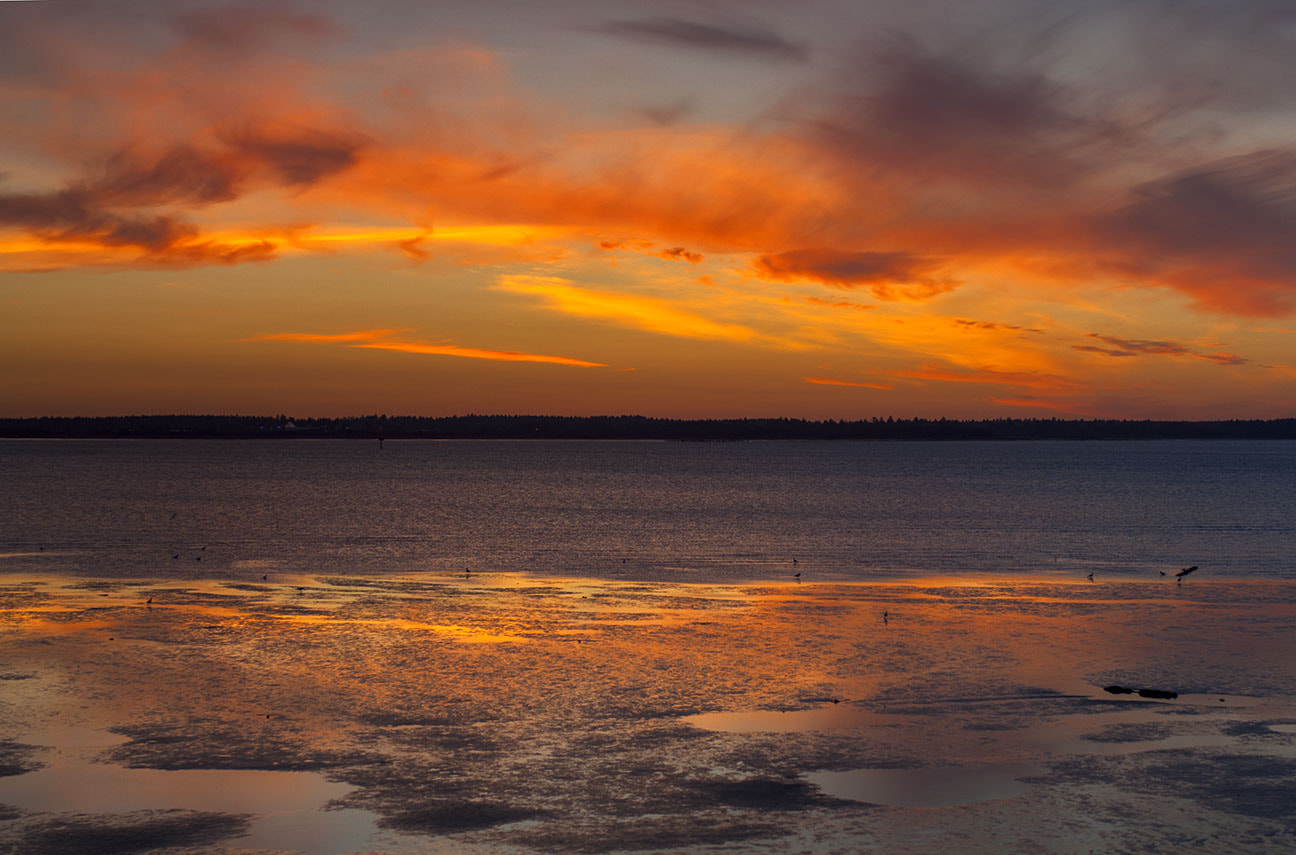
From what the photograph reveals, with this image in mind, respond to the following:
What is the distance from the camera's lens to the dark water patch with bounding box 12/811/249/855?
11.2 metres

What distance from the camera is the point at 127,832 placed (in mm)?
11625

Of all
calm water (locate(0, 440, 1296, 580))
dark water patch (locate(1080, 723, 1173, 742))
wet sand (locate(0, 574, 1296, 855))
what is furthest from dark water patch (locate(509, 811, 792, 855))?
calm water (locate(0, 440, 1296, 580))

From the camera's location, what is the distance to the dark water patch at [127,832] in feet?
36.7

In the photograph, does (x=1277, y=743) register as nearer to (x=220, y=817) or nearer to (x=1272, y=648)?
(x=1272, y=648)

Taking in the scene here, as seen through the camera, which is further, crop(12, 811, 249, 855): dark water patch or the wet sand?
the wet sand

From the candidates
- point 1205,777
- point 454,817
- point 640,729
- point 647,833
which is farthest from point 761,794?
point 1205,777

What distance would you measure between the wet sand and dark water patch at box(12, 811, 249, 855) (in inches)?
1.6

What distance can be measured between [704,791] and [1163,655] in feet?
41.9

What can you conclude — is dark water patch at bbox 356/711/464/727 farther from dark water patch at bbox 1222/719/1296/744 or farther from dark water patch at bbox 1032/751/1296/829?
dark water patch at bbox 1222/719/1296/744

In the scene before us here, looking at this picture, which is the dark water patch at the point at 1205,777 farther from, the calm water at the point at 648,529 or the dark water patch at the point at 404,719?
the calm water at the point at 648,529

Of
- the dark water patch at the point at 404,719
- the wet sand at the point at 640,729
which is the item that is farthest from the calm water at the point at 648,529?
the dark water patch at the point at 404,719

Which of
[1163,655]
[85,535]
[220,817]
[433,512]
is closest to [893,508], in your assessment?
[433,512]

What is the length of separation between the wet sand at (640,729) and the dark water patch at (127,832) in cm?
4

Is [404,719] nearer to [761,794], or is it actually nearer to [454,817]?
[454,817]
